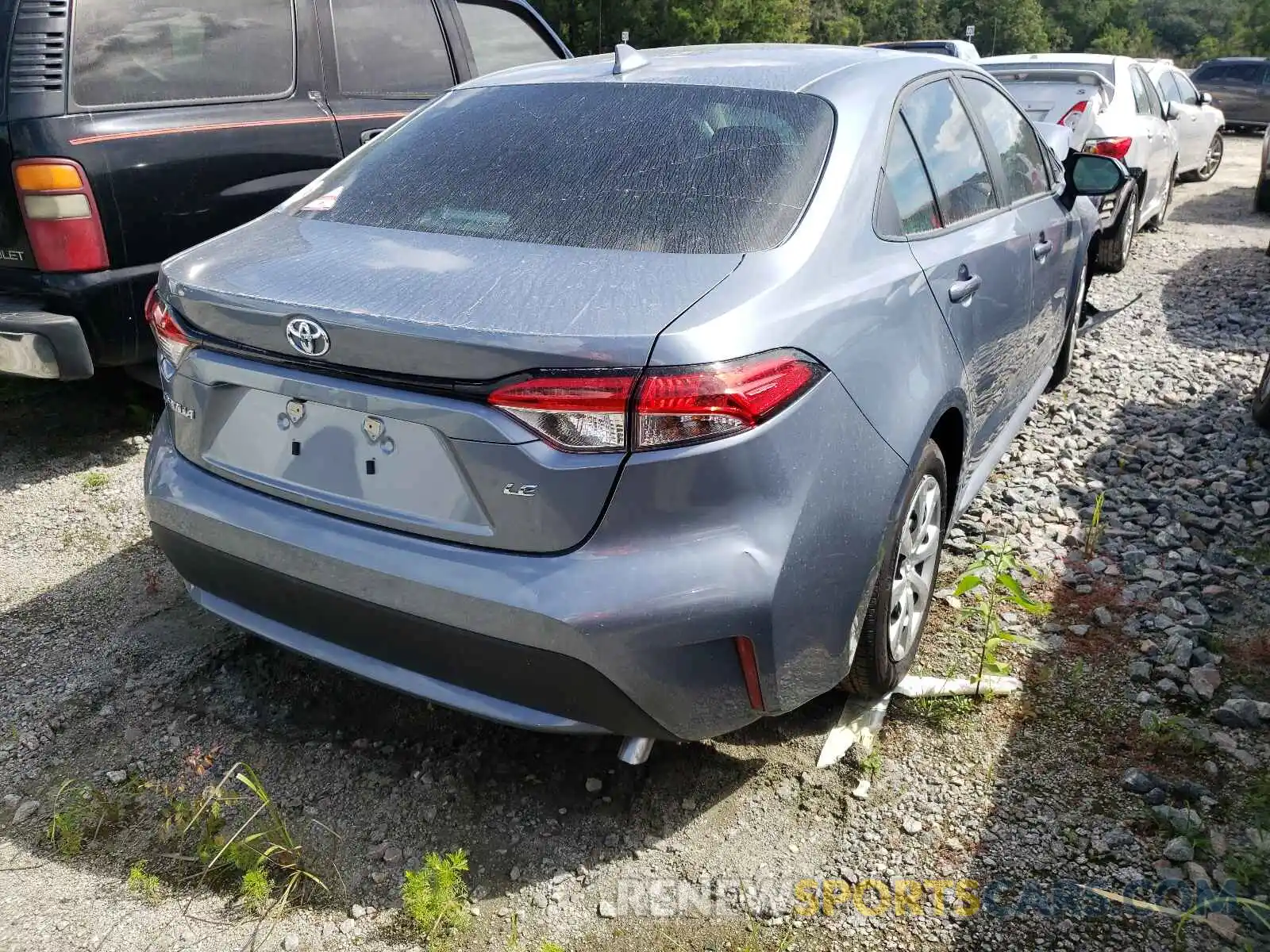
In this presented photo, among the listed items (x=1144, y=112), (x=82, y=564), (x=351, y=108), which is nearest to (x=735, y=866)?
(x=82, y=564)

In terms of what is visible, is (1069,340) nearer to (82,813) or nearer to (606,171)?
(606,171)

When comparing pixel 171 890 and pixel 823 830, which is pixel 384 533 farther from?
pixel 823 830

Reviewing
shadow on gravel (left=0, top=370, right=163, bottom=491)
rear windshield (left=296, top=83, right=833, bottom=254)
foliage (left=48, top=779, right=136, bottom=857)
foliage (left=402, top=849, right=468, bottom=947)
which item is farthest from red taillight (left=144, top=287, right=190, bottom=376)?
shadow on gravel (left=0, top=370, right=163, bottom=491)

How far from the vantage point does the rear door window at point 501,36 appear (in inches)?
231

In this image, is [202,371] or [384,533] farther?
[202,371]

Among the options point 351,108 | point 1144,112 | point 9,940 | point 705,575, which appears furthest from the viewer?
point 1144,112

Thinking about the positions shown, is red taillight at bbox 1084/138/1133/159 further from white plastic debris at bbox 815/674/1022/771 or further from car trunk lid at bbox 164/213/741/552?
car trunk lid at bbox 164/213/741/552

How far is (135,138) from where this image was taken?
4035mm

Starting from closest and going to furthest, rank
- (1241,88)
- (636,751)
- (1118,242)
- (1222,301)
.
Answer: (636,751)
(1222,301)
(1118,242)
(1241,88)

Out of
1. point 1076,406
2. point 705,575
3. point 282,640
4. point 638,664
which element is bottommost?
point 1076,406

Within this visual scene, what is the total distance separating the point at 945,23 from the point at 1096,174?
241ft

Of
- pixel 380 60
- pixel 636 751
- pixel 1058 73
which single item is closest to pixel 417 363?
pixel 636 751

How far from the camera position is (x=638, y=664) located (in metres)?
1.99

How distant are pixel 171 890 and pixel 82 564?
1.74 m
